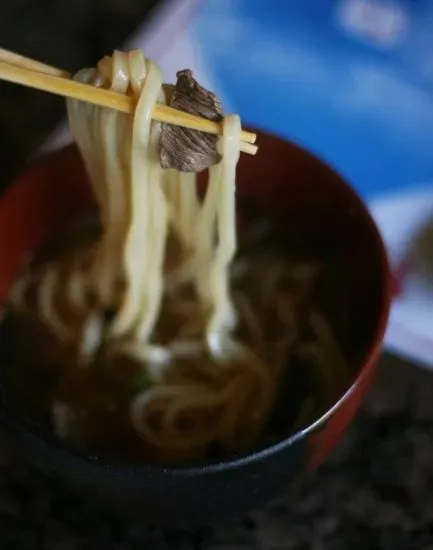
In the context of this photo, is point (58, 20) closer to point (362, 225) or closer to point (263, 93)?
point (263, 93)

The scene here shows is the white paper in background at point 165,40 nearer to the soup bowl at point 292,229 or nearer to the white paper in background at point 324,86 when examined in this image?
the white paper in background at point 324,86

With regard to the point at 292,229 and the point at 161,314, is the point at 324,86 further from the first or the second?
the point at 161,314

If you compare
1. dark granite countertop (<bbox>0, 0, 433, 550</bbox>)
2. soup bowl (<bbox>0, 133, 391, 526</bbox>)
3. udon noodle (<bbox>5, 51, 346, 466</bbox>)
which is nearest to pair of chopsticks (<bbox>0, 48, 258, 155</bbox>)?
udon noodle (<bbox>5, 51, 346, 466</bbox>)

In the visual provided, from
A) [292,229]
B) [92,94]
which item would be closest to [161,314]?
[292,229]

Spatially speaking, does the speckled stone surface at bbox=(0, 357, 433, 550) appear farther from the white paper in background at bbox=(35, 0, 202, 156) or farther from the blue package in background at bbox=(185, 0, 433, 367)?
the white paper in background at bbox=(35, 0, 202, 156)

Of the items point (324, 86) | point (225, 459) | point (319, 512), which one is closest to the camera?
point (225, 459)
